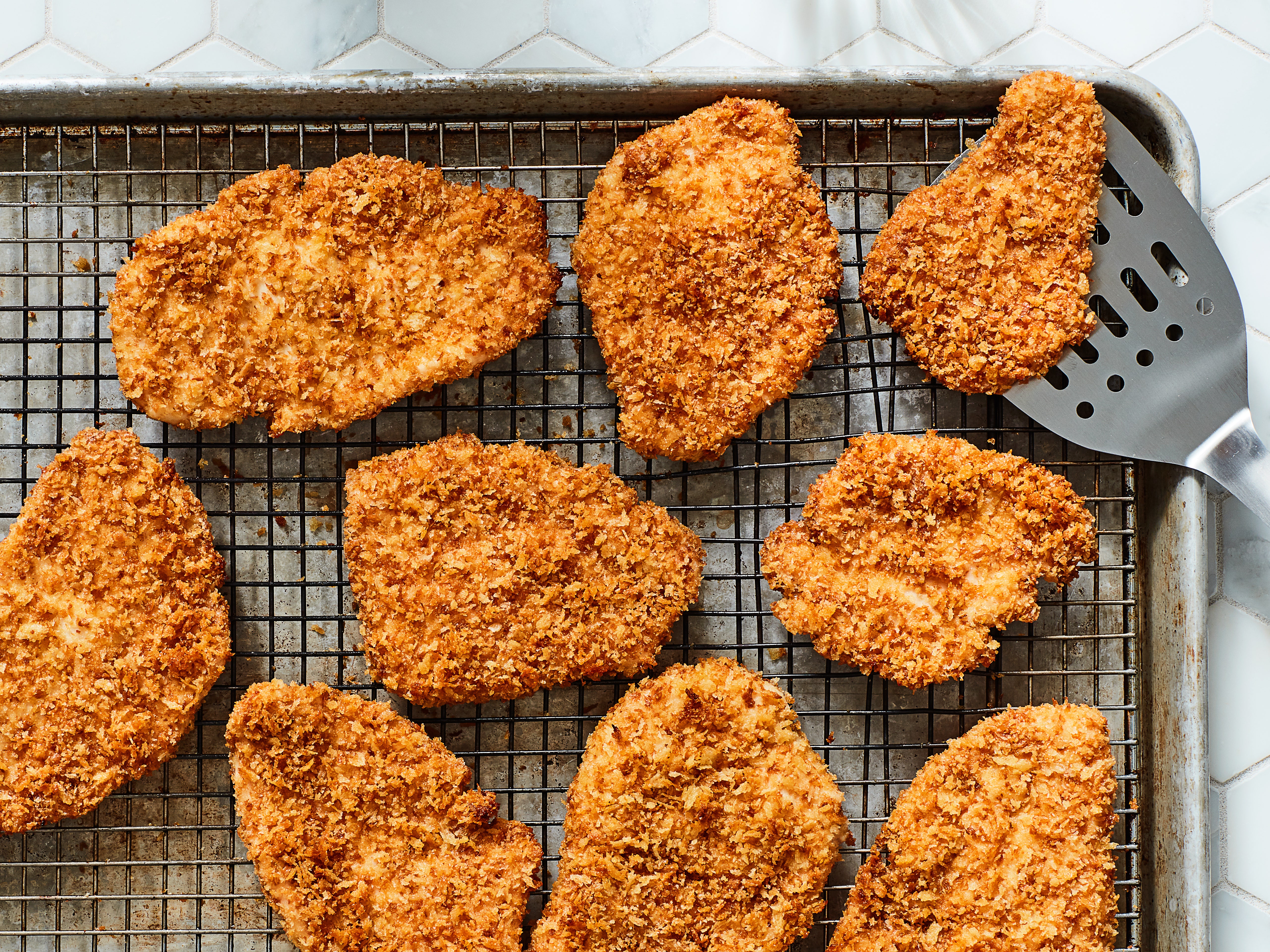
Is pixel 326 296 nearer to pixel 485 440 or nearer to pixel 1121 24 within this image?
pixel 485 440

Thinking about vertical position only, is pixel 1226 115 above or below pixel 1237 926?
above

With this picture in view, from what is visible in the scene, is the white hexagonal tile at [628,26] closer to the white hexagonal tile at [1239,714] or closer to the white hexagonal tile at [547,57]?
the white hexagonal tile at [547,57]

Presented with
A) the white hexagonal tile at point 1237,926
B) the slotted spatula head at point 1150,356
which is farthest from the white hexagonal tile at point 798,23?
the white hexagonal tile at point 1237,926

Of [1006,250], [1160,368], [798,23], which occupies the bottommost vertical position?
[1160,368]

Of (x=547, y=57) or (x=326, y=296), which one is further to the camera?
(x=547, y=57)

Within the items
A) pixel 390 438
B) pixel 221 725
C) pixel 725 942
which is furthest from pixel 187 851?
pixel 725 942

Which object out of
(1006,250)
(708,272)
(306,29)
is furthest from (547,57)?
(1006,250)

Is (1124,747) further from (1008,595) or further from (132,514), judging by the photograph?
(132,514)
